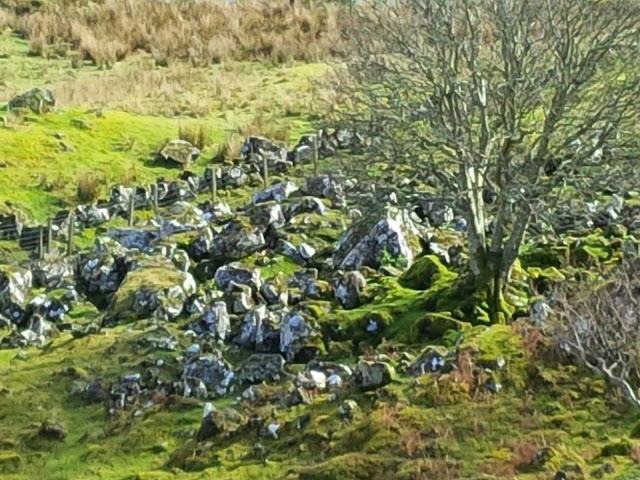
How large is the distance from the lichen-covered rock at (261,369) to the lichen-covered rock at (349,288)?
2153 mm

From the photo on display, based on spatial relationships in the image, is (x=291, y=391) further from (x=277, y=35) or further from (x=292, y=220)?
(x=277, y=35)

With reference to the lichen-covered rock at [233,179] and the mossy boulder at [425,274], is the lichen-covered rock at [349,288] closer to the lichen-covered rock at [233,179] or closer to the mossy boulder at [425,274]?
the mossy boulder at [425,274]

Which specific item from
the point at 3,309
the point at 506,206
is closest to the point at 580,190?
the point at 506,206

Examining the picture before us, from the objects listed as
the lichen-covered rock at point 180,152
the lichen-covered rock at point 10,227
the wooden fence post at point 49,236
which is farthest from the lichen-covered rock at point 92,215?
the lichen-covered rock at point 180,152

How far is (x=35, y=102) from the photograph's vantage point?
2847 cm

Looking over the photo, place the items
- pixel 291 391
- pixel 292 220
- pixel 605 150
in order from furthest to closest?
1. pixel 292 220
2. pixel 605 150
3. pixel 291 391

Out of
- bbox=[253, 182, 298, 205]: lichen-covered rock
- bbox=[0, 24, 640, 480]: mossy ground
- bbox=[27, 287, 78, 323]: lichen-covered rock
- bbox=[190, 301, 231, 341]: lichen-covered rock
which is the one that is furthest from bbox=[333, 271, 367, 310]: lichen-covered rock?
bbox=[253, 182, 298, 205]: lichen-covered rock

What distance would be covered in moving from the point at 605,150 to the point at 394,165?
2814mm

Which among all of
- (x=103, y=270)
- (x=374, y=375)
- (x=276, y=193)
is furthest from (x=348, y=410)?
(x=276, y=193)

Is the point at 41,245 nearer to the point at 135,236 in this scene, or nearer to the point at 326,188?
the point at 135,236

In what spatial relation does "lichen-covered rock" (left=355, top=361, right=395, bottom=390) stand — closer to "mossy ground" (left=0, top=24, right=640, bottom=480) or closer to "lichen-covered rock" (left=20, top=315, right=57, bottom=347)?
"mossy ground" (left=0, top=24, right=640, bottom=480)

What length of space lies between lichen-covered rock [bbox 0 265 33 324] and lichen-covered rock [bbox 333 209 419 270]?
5.03 m

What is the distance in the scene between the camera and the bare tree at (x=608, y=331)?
32.4 ft

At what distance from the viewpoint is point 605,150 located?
15.1m
